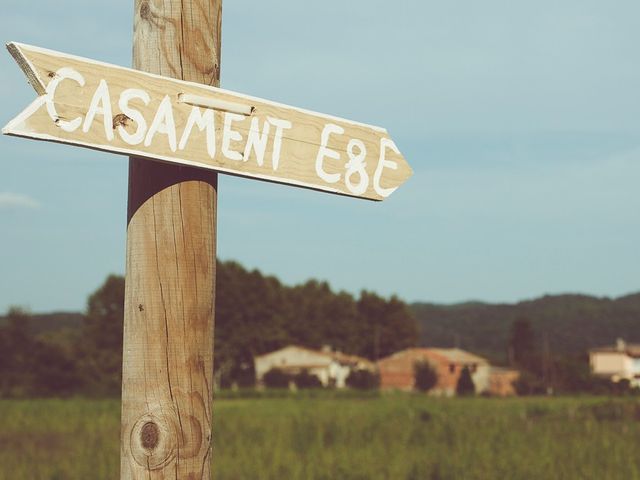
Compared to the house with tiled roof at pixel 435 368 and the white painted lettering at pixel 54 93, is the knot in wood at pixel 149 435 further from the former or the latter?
the house with tiled roof at pixel 435 368

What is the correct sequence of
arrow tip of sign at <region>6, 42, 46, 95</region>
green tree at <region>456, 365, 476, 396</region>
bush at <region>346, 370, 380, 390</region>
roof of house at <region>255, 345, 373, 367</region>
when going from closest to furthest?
1. arrow tip of sign at <region>6, 42, 46, 95</region>
2. green tree at <region>456, 365, 476, 396</region>
3. bush at <region>346, 370, 380, 390</region>
4. roof of house at <region>255, 345, 373, 367</region>

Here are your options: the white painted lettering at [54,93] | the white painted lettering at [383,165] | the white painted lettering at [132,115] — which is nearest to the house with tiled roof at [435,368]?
the white painted lettering at [383,165]

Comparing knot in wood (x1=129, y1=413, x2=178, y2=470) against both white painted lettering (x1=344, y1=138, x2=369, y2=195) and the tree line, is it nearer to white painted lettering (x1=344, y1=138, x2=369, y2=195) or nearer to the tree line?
white painted lettering (x1=344, y1=138, x2=369, y2=195)

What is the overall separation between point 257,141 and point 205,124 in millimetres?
168

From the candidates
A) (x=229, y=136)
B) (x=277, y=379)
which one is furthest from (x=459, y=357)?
(x=229, y=136)

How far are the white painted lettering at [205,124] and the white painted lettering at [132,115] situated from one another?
13cm

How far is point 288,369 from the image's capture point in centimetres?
6569

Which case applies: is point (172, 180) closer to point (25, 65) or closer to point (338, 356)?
point (25, 65)

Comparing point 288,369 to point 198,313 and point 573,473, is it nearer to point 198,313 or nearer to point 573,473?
point 573,473

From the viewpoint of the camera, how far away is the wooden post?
7.50 feet

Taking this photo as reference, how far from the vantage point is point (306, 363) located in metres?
69.7

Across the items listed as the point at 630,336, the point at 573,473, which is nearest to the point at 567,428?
the point at 573,473

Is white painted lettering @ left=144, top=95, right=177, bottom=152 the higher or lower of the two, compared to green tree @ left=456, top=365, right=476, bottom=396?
higher

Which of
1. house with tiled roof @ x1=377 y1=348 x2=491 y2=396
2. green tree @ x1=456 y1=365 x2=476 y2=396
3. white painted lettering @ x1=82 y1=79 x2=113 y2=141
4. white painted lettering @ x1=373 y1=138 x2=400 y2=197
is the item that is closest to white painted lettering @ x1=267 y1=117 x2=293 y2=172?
white painted lettering @ x1=373 y1=138 x2=400 y2=197
